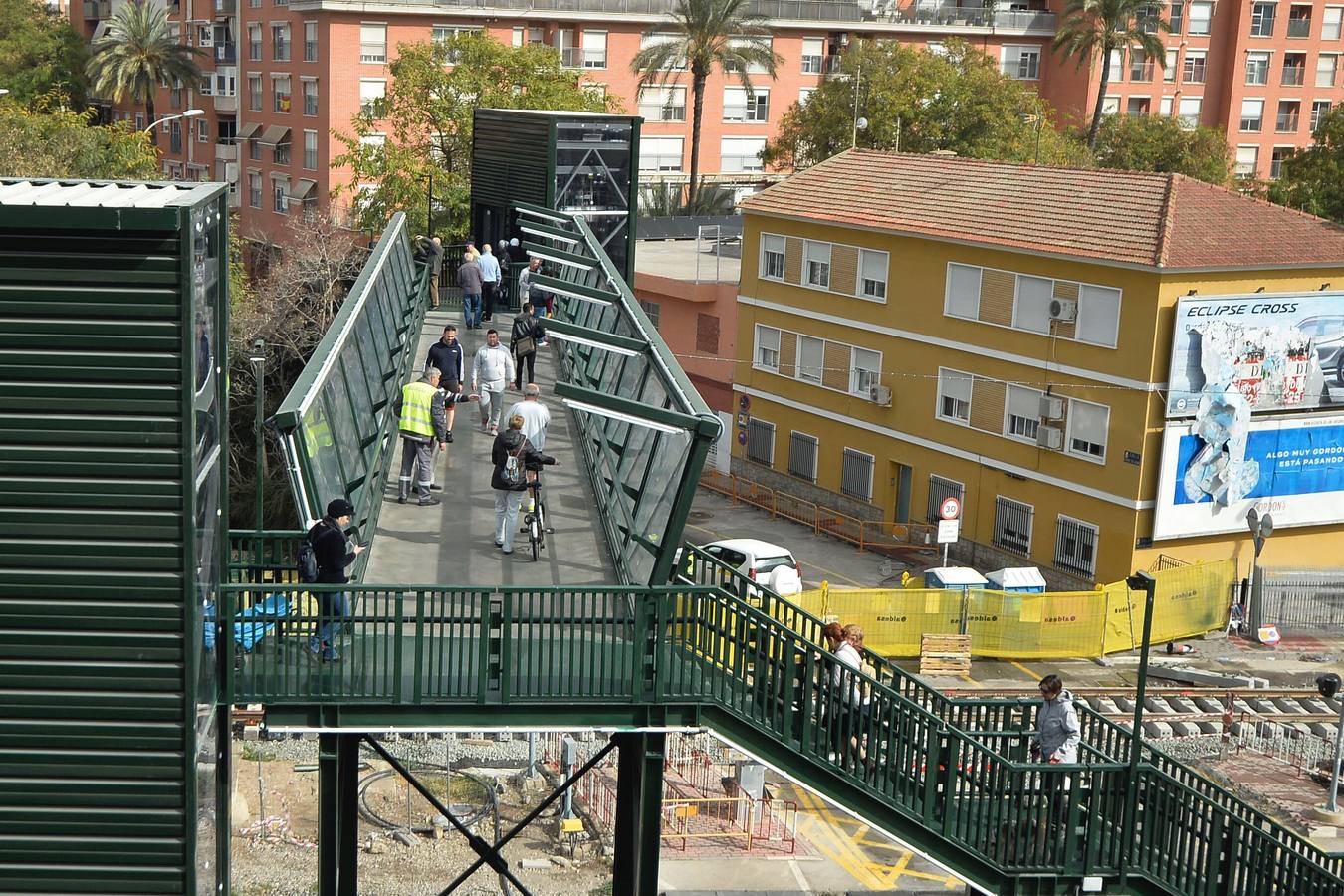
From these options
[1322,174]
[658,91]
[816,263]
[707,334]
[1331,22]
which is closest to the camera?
[816,263]

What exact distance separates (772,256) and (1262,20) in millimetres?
49339

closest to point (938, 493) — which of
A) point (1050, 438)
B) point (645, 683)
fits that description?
point (1050, 438)

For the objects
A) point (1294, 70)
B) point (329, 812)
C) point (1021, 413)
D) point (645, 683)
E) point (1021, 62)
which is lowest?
point (1021, 413)

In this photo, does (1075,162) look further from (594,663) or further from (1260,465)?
(594,663)

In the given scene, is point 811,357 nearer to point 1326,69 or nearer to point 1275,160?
point 1275,160

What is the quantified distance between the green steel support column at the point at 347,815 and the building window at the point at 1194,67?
83.5 m

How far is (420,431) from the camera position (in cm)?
1700

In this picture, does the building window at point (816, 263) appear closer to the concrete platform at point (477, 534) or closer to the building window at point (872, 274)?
the building window at point (872, 274)

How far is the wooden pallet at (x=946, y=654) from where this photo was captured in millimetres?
34312

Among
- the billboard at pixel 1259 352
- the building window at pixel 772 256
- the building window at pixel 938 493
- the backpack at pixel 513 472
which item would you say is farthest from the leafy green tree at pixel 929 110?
the backpack at pixel 513 472

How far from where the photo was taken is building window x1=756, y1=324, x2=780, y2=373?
5184 centimetres

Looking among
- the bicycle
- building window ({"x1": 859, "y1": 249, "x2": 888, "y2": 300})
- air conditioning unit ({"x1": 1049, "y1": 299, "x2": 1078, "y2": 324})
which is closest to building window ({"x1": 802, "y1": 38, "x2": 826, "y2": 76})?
building window ({"x1": 859, "y1": 249, "x2": 888, "y2": 300})

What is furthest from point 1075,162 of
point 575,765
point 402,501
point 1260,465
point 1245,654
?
point 402,501

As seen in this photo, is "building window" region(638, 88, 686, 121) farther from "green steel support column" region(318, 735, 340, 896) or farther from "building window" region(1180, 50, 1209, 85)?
"green steel support column" region(318, 735, 340, 896)
